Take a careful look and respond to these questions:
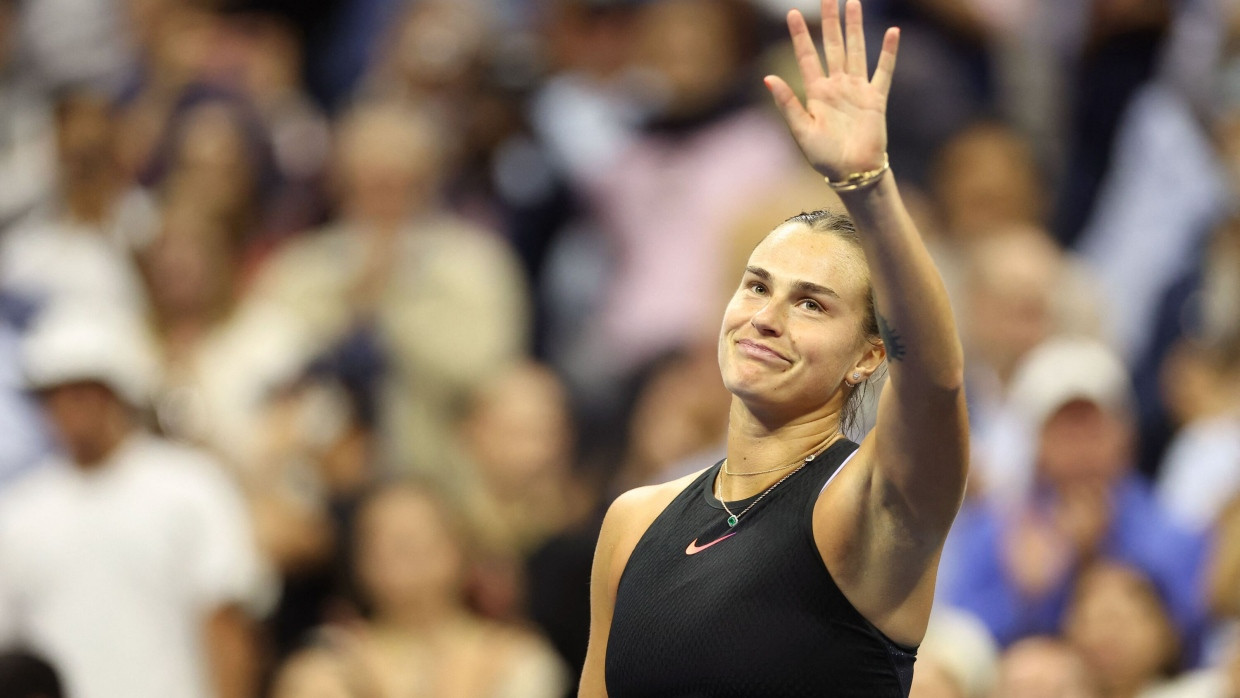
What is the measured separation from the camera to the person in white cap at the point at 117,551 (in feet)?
20.2

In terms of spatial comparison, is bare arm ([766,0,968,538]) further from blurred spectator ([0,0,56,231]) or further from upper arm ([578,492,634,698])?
blurred spectator ([0,0,56,231])

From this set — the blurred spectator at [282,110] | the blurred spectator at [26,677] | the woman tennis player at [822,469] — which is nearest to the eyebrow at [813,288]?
the woman tennis player at [822,469]

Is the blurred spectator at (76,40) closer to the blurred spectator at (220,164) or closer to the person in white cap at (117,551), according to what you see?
the blurred spectator at (220,164)

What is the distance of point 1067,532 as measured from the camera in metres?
5.73

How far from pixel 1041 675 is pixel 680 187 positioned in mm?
3203

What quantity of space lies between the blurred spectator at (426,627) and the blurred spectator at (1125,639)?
1563mm

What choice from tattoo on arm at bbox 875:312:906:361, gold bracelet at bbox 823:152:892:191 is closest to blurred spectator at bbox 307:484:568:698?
tattoo on arm at bbox 875:312:906:361

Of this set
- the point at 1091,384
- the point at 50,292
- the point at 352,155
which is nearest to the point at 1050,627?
the point at 1091,384

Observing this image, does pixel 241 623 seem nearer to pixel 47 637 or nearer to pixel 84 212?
pixel 47 637

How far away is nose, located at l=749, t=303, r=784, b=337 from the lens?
2744mm

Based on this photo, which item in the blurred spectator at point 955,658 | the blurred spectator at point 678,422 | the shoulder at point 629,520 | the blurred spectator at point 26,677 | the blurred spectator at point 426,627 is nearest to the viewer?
the shoulder at point 629,520

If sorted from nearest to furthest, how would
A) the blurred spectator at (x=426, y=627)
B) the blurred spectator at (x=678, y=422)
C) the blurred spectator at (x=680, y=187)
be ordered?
the blurred spectator at (x=426, y=627)
the blurred spectator at (x=678, y=422)
the blurred spectator at (x=680, y=187)

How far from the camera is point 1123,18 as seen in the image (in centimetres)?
808

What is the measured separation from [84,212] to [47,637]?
2.66 m
